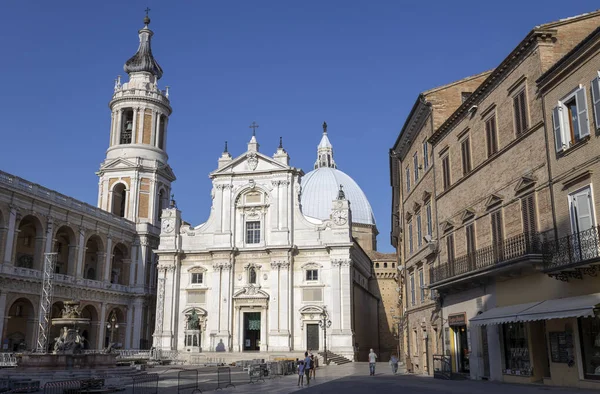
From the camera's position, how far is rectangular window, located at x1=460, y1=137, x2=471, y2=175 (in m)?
25.8

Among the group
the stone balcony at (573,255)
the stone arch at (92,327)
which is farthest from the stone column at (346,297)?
the stone balcony at (573,255)

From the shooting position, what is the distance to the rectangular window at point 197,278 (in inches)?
2250

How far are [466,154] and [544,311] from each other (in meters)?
9.88

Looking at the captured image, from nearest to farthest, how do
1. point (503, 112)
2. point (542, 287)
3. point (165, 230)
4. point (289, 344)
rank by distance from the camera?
point (542, 287)
point (503, 112)
point (289, 344)
point (165, 230)

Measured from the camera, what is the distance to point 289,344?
172ft

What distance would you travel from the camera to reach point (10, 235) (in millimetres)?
45469

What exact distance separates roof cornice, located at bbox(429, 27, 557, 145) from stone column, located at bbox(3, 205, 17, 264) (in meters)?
33.8

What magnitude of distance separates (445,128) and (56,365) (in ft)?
73.0

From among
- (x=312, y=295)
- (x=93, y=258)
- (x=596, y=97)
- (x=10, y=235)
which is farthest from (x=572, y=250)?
(x=93, y=258)

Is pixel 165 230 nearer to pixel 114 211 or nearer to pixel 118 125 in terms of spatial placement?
pixel 114 211

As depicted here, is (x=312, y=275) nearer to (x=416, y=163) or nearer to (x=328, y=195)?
(x=416, y=163)

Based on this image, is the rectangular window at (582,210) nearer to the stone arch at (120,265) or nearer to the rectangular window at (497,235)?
the rectangular window at (497,235)

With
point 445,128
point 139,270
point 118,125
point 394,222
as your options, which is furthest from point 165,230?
point 445,128

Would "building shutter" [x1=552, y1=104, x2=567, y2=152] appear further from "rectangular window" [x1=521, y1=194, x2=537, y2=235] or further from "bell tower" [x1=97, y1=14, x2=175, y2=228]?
"bell tower" [x1=97, y1=14, x2=175, y2=228]
